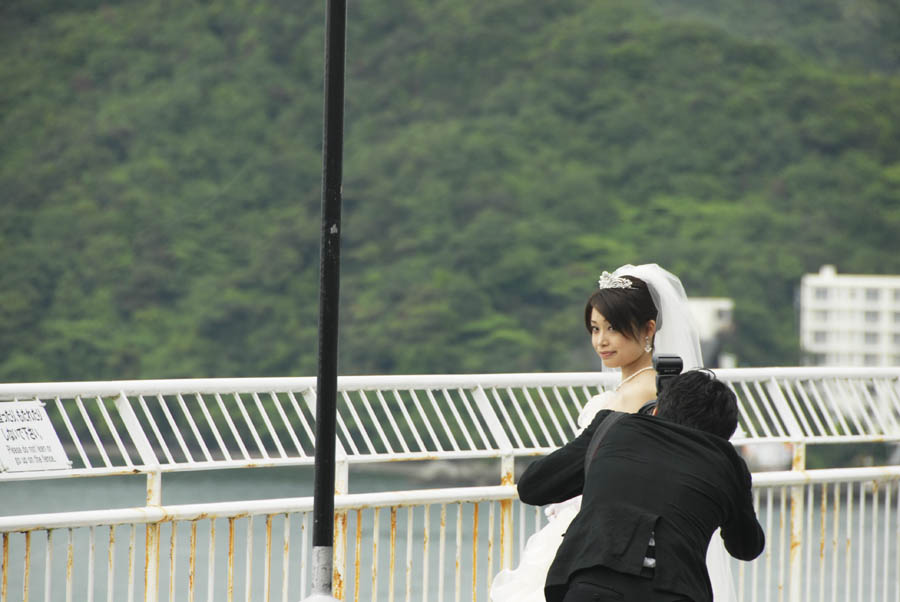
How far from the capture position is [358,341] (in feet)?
208

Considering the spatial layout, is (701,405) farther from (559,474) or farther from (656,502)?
(559,474)

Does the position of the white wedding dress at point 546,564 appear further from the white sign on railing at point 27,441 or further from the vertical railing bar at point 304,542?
the white sign on railing at point 27,441

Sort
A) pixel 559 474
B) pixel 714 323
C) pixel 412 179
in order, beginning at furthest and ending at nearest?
pixel 412 179
pixel 714 323
pixel 559 474

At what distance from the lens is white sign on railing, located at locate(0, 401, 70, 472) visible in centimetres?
403

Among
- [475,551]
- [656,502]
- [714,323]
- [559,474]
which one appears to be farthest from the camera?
[714,323]

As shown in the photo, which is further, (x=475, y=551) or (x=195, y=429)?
(x=475, y=551)

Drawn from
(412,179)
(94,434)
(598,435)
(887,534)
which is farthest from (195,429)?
(412,179)

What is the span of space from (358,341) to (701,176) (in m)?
22.0

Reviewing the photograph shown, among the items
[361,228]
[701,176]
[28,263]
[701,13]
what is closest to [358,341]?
[361,228]

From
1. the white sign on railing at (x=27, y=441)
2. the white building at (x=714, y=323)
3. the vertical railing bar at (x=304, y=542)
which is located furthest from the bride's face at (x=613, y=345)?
the white building at (x=714, y=323)

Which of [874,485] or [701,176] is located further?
[701,176]

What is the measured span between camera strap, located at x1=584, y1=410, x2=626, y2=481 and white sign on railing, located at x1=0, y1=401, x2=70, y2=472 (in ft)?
5.85

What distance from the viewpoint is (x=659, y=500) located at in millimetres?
2842

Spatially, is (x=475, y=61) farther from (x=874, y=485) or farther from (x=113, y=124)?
(x=874, y=485)
